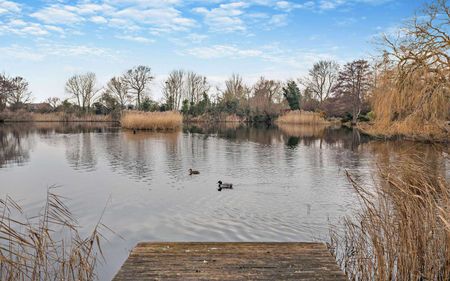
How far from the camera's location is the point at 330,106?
179ft

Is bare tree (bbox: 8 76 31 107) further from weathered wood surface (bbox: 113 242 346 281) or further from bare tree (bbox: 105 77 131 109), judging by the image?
weathered wood surface (bbox: 113 242 346 281)

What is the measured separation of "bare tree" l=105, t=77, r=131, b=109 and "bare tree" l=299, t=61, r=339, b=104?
3113 cm

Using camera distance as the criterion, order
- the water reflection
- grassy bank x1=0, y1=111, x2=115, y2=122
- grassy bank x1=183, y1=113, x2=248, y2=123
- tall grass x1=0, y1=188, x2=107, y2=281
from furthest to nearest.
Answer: grassy bank x1=183, y1=113, x2=248, y2=123
grassy bank x1=0, y1=111, x2=115, y2=122
the water reflection
tall grass x1=0, y1=188, x2=107, y2=281

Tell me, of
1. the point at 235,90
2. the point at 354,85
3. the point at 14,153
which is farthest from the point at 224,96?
the point at 14,153

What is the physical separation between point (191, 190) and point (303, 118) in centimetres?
4603

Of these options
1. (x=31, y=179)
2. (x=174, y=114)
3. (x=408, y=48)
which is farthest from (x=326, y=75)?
(x=31, y=179)

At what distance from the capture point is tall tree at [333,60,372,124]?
5009cm

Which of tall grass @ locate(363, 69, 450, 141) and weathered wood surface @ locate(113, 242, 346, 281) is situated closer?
weathered wood surface @ locate(113, 242, 346, 281)

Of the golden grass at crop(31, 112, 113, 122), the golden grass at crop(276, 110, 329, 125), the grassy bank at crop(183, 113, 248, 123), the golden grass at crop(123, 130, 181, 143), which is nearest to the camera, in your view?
the golden grass at crop(123, 130, 181, 143)

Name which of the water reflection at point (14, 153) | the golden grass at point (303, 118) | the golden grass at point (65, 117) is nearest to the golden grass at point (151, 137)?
the water reflection at point (14, 153)

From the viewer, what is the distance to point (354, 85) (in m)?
51.5

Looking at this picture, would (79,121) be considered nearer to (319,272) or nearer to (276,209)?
(276,209)

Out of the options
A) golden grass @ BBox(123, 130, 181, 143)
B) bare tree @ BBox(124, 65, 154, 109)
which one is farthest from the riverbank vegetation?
golden grass @ BBox(123, 130, 181, 143)

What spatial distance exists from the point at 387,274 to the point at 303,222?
143 inches
